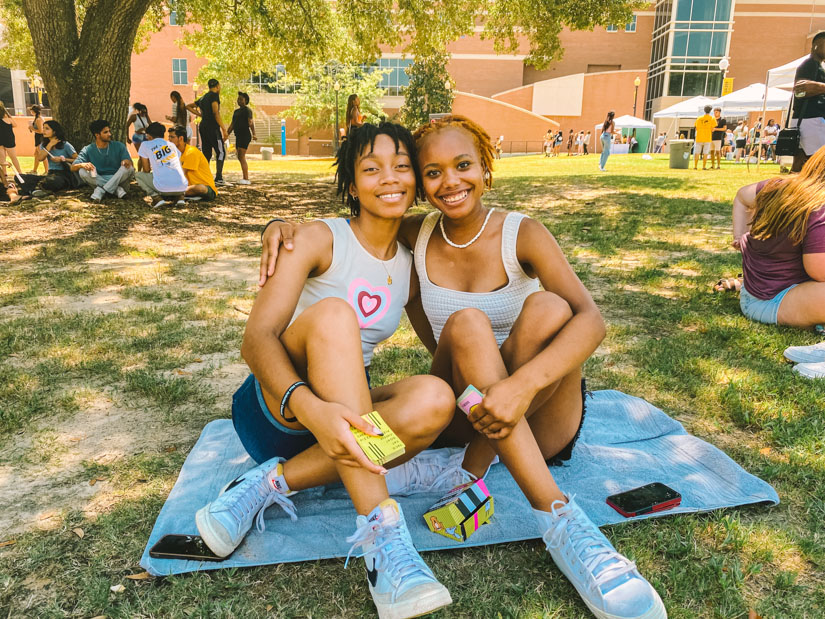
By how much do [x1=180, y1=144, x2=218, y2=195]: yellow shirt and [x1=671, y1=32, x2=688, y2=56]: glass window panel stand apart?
42.3m

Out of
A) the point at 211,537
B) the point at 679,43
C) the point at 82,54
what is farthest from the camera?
the point at 679,43

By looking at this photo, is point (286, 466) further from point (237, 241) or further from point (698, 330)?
point (237, 241)

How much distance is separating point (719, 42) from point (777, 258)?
4624cm

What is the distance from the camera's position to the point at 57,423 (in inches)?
118

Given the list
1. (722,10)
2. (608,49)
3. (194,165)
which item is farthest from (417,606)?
(608,49)

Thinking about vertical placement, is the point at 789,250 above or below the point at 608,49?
below

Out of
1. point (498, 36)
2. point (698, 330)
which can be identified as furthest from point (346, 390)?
point (498, 36)

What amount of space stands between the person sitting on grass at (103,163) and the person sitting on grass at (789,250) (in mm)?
8605

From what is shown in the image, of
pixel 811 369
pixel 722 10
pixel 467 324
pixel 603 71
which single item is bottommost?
pixel 811 369

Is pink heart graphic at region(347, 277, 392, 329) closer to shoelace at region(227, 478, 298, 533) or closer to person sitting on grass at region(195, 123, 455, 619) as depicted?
person sitting on grass at region(195, 123, 455, 619)

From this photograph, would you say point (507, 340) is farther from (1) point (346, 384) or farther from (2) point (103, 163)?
(2) point (103, 163)

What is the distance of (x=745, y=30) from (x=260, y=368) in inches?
2150

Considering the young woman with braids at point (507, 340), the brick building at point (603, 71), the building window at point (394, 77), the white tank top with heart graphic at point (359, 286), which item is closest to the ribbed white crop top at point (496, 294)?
the young woman with braids at point (507, 340)

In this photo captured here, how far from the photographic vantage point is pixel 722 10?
136 feet
